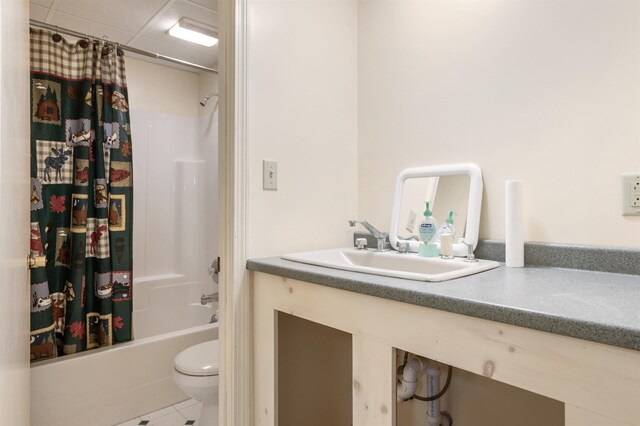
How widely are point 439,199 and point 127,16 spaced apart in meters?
2.11

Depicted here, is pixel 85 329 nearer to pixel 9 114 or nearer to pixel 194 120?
pixel 9 114

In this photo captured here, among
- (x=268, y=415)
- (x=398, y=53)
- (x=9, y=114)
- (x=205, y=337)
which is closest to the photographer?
(x=9, y=114)

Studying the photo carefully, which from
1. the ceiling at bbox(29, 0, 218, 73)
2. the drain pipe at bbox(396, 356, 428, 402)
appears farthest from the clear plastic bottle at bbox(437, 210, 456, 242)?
the ceiling at bbox(29, 0, 218, 73)

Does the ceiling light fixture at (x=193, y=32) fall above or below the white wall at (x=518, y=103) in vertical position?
above

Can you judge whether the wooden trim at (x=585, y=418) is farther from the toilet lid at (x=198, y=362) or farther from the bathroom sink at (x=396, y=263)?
the toilet lid at (x=198, y=362)

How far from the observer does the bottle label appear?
130 cm

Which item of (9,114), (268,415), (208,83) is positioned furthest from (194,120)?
(268,415)

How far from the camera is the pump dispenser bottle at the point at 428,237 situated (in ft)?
4.23

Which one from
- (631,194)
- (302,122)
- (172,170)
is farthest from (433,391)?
(172,170)

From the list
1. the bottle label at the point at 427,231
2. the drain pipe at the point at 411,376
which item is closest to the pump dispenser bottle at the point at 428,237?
the bottle label at the point at 427,231

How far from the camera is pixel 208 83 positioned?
2.90m

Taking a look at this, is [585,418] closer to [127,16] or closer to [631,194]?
[631,194]

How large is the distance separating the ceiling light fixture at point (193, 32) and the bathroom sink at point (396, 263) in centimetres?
176

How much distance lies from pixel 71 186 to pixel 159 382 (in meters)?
1.20
